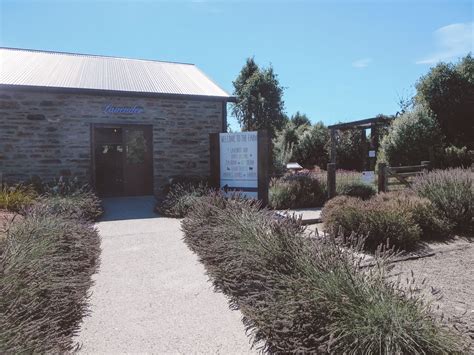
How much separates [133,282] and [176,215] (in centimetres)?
442

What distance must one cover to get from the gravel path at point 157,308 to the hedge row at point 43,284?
0.20 metres

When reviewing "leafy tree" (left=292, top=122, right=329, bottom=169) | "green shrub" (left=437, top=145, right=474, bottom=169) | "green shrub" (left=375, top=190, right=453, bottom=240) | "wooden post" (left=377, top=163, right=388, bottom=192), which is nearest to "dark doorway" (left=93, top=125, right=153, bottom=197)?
"wooden post" (left=377, top=163, right=388, bottom=192)

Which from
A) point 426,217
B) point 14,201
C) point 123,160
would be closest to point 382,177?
point 426,217

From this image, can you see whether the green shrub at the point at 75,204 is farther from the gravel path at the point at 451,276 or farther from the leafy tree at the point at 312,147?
the leafy tree at the point at 312,147

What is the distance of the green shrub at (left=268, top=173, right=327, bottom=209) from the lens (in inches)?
416

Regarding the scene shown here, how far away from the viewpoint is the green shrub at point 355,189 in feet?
38.5

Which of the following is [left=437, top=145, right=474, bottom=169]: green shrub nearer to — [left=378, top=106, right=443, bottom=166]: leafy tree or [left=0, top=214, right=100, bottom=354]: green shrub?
[left=378, top=106, right=443, bottom=166]: leafy tree

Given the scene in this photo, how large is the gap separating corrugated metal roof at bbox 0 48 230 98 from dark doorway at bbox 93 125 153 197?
4.61 ft

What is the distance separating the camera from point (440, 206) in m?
7.41

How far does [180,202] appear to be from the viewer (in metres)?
9.26

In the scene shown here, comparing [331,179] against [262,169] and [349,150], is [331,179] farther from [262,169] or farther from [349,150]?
[349,150]

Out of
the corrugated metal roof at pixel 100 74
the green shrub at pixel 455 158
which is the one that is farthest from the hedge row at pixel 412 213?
the green shrub at pixel 455 158

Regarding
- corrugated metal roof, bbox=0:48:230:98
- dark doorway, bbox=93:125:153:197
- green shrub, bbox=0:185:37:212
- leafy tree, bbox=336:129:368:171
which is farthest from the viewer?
leafy tree, bbox=336:129:368:171

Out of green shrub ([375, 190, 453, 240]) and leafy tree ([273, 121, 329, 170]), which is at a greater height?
leafy tree ([273, 121, 329, 170])
